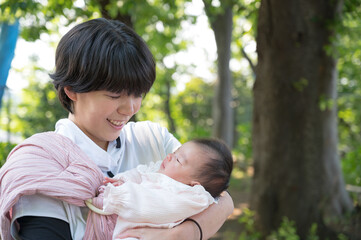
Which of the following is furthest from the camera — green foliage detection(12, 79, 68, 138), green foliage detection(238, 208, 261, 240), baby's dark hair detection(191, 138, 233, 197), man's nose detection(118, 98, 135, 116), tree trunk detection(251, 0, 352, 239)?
green foliage detection(12, 79, 68, 138)

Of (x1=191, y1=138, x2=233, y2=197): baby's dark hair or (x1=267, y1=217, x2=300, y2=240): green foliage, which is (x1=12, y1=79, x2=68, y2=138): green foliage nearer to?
(x1=267, y1=217, x2=300, y2=240): green foliage

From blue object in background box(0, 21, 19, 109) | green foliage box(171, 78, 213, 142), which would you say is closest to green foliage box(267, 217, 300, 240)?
blue object in background box(0, 21, 19, 109)

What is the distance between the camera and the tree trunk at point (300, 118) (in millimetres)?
4617

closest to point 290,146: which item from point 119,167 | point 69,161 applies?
point 119,167

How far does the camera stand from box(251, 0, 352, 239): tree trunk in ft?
15.1

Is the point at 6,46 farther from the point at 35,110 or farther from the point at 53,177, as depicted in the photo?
the point at 35,110

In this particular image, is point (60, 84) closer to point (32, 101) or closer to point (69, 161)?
point (69, 161)

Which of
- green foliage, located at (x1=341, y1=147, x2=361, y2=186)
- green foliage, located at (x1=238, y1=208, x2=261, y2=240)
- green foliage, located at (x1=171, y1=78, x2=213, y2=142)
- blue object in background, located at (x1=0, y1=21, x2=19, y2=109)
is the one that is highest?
blue object in background, located at (x1=0, y1=21, x2=19, y2=109)

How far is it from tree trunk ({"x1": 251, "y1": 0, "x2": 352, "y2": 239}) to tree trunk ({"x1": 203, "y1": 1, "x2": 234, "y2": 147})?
3.40m

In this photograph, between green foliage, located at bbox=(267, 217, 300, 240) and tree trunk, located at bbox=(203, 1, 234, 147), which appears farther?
tree trunk, located at bbox=(203, 1, 234, 147)

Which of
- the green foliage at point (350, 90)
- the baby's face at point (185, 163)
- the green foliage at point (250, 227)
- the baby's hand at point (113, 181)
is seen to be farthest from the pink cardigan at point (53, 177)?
the green foliage at point (250, 227)

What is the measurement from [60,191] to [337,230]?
4361 millimetres

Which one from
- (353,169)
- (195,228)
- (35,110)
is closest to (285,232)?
(353,169)

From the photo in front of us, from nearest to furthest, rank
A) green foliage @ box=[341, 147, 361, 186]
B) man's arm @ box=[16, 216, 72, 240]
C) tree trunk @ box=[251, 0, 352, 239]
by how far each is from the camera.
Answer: man's arm @ box=[16, 216, 72, 240]
tree trunk @ box=[251, 0, 352, 239]
green foliage @ box=[341, 147, 361, 186]
